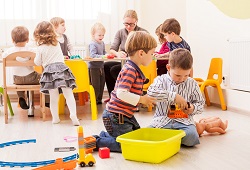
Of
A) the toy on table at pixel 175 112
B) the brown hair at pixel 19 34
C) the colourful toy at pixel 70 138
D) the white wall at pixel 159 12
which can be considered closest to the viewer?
the toy on table at pixel 175 112

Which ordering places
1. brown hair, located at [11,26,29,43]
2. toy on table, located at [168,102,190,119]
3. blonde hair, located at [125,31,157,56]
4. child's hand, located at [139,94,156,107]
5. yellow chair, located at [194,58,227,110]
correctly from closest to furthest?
child's hand, located at [139,94,156,107]
blonde hair, located at [125,31,157,56]
toy on table, located at [168,102,190,119]
brown hair, located at [11,26,29,43]
yellow chair, located at [194,58,227,110]

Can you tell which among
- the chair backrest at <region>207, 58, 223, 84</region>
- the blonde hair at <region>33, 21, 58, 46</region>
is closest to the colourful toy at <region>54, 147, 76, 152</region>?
the blonde hair at <region>33, 21, 58, 46</region>

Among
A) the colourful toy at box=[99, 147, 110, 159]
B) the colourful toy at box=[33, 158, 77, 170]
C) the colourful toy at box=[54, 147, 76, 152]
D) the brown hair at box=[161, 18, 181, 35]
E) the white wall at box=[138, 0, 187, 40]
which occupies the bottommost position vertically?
the colourful toy at box=[54, 147, 76, 152]

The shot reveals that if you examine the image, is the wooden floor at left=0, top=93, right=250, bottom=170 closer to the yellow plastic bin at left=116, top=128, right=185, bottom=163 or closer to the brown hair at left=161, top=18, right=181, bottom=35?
the yellow plastic bin at left=116, top=128, right=185, bottom=163

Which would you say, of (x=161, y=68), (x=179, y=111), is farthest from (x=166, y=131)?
(x=161, y=68)

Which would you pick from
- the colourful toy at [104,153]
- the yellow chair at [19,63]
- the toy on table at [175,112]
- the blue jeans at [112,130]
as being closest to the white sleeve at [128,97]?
the blue jeans at [112,130]

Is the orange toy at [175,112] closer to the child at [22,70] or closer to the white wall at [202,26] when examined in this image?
the white wall at [202,26]

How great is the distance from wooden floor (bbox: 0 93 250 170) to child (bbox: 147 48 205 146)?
0.48 ft

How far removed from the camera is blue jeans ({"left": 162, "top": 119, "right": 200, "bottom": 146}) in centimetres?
252

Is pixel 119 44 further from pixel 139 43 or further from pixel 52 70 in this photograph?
pixel 139 43

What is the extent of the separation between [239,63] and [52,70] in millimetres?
1867

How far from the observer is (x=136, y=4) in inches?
217

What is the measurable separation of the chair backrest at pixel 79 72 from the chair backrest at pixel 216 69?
149 centimetres

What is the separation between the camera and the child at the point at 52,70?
359 cm
